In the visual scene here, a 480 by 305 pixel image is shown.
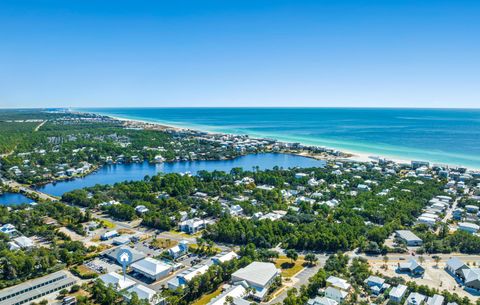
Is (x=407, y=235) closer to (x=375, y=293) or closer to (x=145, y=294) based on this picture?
(x=375, y=293)

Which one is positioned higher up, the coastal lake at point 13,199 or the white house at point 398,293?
the white house at point 398,293

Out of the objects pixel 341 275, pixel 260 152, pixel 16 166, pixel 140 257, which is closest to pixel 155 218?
pixel 140 257

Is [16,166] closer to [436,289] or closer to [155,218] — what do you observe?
[155,218]

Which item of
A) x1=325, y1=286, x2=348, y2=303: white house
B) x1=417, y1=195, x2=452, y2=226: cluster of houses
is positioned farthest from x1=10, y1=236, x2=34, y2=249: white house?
x1=417, y1=195, x2=452, y2=226: cluster of houses

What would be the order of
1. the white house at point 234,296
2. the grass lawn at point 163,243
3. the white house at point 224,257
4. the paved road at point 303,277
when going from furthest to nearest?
the grass lawn at point 163,243
the white house at point 224,257
the paved road at point 303,277
the white house at point 234,296

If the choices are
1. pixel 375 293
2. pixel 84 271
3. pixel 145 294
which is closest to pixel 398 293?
pixel 375 293

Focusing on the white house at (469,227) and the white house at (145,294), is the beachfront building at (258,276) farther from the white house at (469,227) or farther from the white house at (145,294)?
the white house at (469,227)

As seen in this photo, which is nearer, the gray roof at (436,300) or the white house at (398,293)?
the gray roof at (436,300)

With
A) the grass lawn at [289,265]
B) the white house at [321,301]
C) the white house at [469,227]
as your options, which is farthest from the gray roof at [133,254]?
the white house at [469,227]
